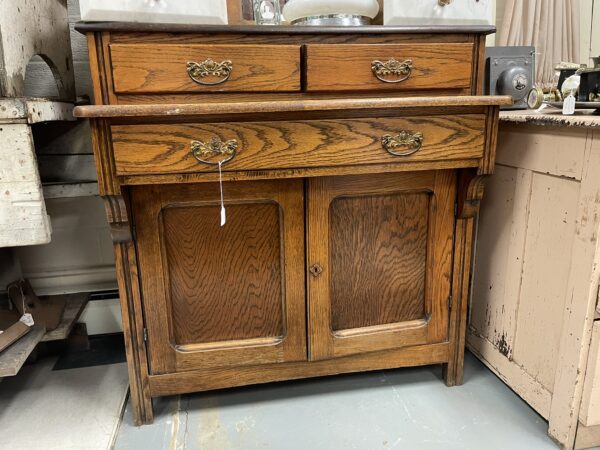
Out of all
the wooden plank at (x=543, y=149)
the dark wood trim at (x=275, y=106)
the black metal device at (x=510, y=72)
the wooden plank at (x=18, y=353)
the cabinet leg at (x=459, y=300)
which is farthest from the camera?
the black metal device at (x=510, y=72)

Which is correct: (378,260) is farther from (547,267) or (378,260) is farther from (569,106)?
(569,106)

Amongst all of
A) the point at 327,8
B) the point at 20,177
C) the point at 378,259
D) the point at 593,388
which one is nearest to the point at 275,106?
the point at 327,8

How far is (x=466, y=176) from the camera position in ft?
3.98

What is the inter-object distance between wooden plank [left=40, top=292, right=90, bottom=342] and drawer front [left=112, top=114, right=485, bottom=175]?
2.08 ft

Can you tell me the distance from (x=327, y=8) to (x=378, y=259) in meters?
0.64

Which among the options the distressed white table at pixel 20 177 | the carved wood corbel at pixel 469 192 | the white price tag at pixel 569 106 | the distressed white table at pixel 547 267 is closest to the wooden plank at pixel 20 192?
the distressed white table at pixel 20 177

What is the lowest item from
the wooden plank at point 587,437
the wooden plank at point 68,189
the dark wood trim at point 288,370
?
the wooden plank at point 587,437

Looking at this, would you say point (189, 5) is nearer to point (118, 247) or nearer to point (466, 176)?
point (118, 247)

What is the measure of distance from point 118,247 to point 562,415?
112cm

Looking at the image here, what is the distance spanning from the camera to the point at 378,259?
1261mm

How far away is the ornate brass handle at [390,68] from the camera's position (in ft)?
3.63

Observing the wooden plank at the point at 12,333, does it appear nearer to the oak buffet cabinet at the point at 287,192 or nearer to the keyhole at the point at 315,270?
the oak buffet cabinet at the point at 287,192

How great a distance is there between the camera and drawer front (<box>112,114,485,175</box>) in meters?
1.01

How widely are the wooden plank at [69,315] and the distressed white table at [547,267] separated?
48.5 inches
